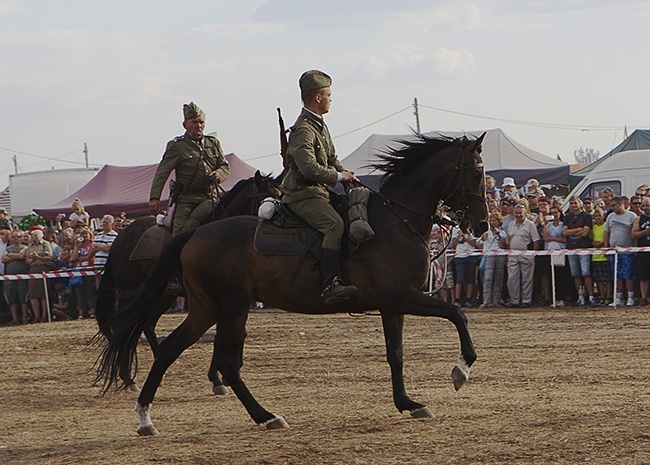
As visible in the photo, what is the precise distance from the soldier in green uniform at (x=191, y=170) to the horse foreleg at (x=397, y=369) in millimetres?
4021

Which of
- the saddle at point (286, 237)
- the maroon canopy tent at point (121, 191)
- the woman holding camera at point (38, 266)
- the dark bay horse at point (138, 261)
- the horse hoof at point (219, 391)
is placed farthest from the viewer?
the maroon canopy tent at point (121, 191)

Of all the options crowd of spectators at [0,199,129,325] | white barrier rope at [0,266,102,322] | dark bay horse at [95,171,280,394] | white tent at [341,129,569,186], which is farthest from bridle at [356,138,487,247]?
white tent at [341,129,569,186]

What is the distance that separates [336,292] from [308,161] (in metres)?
1.06

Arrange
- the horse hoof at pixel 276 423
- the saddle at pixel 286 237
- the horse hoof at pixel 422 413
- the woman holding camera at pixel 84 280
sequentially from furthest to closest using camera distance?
1. the woman holding camera at pixel 84 280
2. the saddle at pixel 286 237
3. the horse hoof at pixel 422 413
4. the horse hoof at pixel 276 423

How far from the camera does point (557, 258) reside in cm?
1925

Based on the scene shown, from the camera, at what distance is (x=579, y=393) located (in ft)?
31.0

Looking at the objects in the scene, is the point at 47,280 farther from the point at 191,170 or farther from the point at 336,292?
the point at 336,292

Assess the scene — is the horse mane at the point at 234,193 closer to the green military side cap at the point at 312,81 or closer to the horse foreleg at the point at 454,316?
the green military side cap at the point at 312,81

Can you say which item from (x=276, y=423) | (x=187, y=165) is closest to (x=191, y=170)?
(x=187, y=165)

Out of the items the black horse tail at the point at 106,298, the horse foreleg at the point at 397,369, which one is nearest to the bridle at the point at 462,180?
the horse foreleg at the point at 397,369

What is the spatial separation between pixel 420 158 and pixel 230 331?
212 cm

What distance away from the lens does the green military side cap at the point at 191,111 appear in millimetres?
12172

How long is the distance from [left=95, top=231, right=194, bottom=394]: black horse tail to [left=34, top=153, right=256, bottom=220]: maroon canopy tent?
22580mm

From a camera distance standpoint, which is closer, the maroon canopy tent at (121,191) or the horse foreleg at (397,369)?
the horse foreleg at (397,369)
